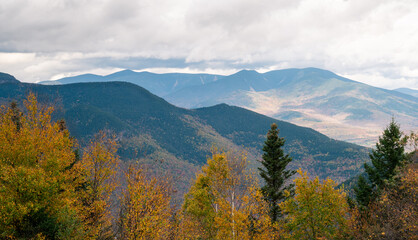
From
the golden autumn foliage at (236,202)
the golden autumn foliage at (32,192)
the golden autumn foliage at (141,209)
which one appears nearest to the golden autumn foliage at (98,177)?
the golden autumn foliage at (32,192)

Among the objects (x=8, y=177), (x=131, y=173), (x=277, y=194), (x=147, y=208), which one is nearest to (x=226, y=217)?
(x=147, y=208)

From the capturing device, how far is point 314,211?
33.4 m

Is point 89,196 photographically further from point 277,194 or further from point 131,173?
point 277,194

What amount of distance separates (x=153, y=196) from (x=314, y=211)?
2175 centimetres

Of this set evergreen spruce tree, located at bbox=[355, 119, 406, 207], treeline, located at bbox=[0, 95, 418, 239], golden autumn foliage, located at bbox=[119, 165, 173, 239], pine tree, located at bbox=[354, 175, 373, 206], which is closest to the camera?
golden autumn foliage, located at bbox=[119, 165, 173, 239]

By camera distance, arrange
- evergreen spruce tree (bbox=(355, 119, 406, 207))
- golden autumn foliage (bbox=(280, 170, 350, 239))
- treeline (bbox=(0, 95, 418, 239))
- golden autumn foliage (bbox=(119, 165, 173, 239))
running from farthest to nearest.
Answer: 1. evergreen spruce tree (bbox=(355, 119, 406, 207))
2. golden autumn foliage (bbox=(280, 170, 350, 239))
3. treeline (bbox=(0, 95, 418, 239))
4. golden autumn foliage (bbox=(119, 165, 173, 239))

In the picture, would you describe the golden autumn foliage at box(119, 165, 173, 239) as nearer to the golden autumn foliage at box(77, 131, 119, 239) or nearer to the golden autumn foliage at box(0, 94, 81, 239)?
the golden autumn foliage at box(0, 94, 81, 239)

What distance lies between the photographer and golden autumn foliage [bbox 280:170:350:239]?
108ft

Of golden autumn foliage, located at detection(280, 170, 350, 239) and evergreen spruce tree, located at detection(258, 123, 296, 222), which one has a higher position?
evergreen spruce tree, located at detection(258, 123, 296, 222)

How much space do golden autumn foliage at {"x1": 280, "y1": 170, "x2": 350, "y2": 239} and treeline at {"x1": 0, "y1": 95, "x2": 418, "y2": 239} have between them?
0.38 ft

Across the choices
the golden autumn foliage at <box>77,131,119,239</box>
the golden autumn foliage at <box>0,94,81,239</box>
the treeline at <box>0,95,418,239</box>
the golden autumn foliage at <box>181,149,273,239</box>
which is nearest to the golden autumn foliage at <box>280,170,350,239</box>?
the treeline at <box>0,95,418,239</box>

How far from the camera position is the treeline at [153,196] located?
2127 centimetres

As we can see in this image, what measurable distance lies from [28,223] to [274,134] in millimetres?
28761

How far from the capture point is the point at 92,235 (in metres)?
25.9
